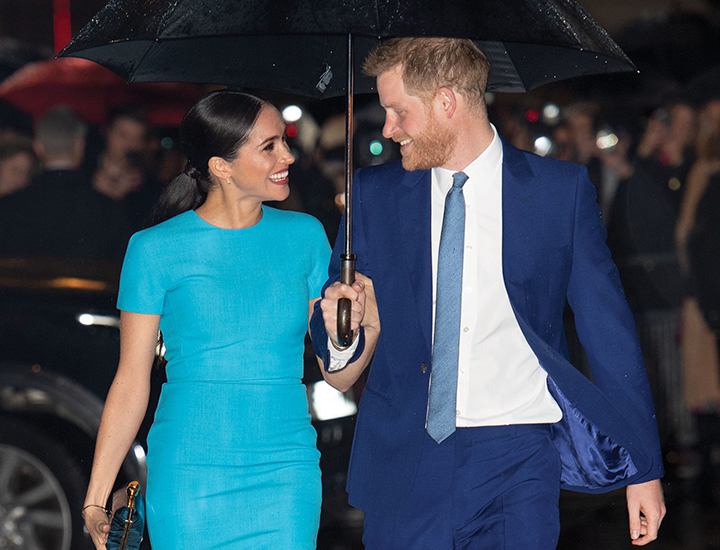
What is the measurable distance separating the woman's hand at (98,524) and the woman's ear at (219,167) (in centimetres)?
111

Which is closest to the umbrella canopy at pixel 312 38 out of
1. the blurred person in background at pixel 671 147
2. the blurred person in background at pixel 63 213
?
the blurred person in background at pixel 63 213

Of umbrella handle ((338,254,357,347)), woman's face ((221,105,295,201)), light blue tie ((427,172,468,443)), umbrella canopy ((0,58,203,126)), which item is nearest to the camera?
umbrella handle ((338,254,357,347))

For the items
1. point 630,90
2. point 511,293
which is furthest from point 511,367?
point 630,90

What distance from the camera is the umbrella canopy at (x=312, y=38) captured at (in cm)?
233

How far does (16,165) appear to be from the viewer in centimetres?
447

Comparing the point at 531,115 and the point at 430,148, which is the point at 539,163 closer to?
the point at 430,148

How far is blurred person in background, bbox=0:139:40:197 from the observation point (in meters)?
4.42

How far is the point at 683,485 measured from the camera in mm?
6691

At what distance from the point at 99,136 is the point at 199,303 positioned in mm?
1874

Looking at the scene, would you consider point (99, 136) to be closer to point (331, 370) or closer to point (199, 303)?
point (199, 303)

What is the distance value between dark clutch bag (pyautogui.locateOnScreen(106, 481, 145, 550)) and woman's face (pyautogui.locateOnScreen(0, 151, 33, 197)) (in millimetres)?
2236

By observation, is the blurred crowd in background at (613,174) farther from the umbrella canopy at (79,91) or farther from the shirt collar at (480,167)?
the shirt collar at (480,167)

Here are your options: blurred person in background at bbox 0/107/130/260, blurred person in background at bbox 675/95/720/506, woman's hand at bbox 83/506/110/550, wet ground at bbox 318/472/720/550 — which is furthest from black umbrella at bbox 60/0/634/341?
blurred person in background at bbox 675/95/720/506

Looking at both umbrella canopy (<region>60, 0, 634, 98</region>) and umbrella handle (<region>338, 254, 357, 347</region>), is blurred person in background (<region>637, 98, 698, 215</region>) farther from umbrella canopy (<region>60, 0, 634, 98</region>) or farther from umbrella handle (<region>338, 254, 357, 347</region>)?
umbrella handle (<region>338, 254, 357, 347</region>)
